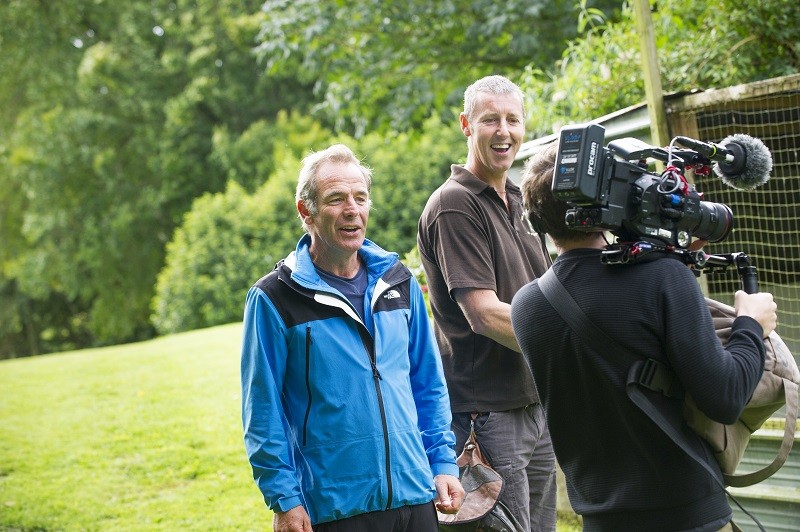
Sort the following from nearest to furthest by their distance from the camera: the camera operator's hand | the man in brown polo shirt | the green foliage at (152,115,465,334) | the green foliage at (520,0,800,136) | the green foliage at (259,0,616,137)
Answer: the camera operator's hand → the man in brown polo shirt → the green foliage at (520,0,800,136) → the green foliage at (259,0,616,137) → the green foliage at (152,115,465,334)

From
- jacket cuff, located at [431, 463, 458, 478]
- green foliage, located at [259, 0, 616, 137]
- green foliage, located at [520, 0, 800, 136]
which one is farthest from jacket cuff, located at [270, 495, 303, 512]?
green foliage, located at [259, 0, 616, 137]

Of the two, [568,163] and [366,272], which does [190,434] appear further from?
[568,163]

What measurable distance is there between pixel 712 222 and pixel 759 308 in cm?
25

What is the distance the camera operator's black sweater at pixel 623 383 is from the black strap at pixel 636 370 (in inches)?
0.8

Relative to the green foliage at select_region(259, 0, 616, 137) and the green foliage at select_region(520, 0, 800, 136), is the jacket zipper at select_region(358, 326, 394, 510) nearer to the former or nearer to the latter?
the green foliage at select_region(520, 0, 800, 136)

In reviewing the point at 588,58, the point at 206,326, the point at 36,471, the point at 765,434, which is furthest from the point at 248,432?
the point at 206,326

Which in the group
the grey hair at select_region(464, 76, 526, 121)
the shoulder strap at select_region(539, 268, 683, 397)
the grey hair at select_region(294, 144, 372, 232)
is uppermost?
the grey hair at select_region(464, 76, 526, 121)

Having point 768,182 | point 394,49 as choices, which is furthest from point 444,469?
point 394,49

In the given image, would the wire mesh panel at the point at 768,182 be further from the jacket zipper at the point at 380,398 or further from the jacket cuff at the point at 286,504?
the jacket cuff at the point at 286,504

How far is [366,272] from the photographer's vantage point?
325 centimetres

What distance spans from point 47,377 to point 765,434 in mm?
9628

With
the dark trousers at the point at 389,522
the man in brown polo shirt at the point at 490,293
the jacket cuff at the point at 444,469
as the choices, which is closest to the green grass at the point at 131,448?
the man in brown polo shirt at the point at 490,293

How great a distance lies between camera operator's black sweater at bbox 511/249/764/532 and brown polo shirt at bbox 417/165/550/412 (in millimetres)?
721

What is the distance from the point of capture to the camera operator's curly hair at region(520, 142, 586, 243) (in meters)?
2.54
